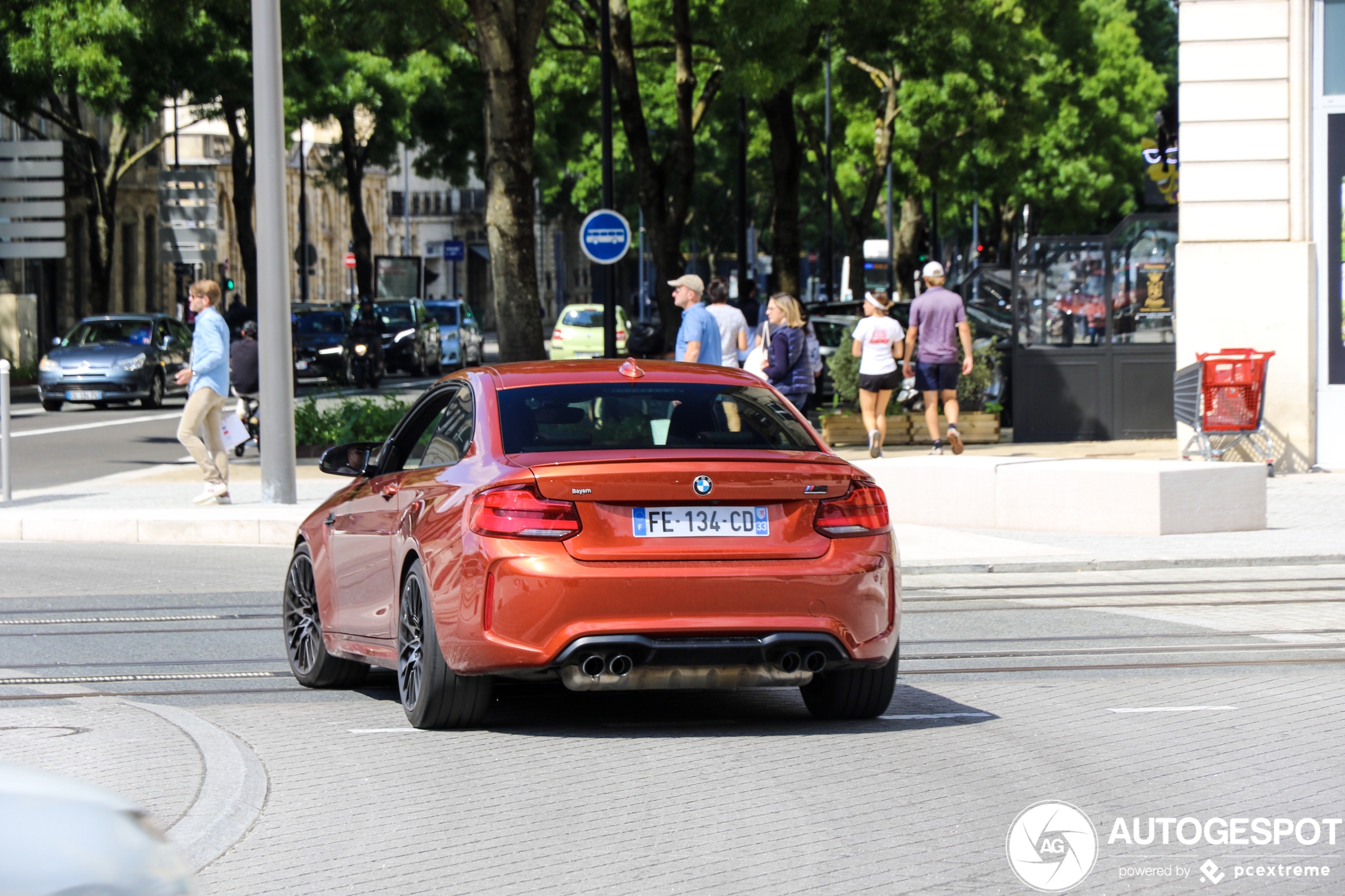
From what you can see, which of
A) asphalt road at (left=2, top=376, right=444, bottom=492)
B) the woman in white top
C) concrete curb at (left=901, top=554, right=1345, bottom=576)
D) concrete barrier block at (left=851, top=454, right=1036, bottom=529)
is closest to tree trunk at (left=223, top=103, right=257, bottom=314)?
asphalt road at (left=2, top=376, right=444, bottom=492)

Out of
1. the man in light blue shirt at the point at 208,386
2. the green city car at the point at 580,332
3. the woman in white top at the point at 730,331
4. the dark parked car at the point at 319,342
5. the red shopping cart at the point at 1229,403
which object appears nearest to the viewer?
the man in light blue shirt at the point at 208,386

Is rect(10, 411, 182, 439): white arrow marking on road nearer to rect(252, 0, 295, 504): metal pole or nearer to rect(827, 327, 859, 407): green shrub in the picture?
rect(827, 327, 859, 407): green shrub

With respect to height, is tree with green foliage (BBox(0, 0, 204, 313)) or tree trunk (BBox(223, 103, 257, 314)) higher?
tree with green foliage (BBox(0, 0, 204, 313))

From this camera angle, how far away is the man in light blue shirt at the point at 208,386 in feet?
51.9

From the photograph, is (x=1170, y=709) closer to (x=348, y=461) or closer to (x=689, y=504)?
(x=689, y=504)

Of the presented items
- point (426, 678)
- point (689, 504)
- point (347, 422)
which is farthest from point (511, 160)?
point (689, 504)

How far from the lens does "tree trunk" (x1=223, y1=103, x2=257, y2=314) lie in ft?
155

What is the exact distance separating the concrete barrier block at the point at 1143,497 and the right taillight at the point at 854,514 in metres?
7.40

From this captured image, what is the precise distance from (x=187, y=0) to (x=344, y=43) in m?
4.02

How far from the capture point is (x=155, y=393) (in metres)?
34.2

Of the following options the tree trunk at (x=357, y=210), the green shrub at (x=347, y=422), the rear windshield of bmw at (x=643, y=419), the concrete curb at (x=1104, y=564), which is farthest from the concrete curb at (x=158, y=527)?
the tree trunk at (x=357, y=210)

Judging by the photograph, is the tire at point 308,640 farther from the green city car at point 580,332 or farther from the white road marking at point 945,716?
the green city car at point 580,332

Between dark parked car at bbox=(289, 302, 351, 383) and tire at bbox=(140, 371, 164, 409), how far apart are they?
5444 millimetres

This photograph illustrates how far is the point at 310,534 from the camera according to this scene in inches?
330
